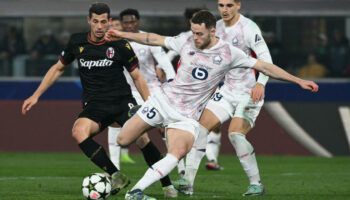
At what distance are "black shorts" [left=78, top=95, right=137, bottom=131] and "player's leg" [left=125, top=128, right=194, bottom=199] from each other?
3.39 ft

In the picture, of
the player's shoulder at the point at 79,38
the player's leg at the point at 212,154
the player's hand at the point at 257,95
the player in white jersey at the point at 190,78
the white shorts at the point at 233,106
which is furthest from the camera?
the player's leg at the point at 212,154

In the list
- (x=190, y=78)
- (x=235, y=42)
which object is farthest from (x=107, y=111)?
(x=235, y=42)

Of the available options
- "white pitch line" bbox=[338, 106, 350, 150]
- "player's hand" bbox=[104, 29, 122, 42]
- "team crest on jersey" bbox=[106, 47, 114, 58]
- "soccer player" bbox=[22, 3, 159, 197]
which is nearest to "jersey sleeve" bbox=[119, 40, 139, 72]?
"soccer player" bbox=[22, 3, 159, 197]

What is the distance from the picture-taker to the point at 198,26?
8180mm

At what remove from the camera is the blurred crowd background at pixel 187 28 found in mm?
18203

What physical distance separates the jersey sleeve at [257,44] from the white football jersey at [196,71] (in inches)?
28.0

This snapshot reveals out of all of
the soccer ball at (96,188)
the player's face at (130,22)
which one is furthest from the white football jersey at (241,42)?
the player's face at (130,22)

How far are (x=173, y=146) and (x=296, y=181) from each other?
3463 millimetres

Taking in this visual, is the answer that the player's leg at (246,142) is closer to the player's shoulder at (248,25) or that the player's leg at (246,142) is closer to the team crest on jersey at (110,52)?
the player's shoulder at (248,25)

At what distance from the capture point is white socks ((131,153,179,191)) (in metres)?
7.80

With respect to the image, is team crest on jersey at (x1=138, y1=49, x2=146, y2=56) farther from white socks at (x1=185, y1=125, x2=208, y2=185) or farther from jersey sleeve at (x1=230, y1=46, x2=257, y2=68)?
jersey sleeve at (x1=230, y1=46, x2=257, y2=68)

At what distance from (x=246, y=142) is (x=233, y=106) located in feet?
1.70

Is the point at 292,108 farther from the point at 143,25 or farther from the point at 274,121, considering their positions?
the point at 143,25

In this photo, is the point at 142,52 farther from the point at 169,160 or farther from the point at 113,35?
the point at 169,160
